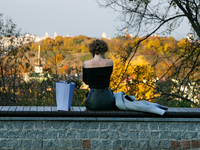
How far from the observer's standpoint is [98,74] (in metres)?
4.78

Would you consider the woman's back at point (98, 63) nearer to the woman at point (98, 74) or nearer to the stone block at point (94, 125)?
the woman at point (98, 74)

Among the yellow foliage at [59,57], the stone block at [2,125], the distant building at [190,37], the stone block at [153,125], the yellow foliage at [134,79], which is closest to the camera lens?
the stone block at [2,125]

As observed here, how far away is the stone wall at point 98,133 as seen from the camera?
4754mm

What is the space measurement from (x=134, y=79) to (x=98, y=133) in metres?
4.11

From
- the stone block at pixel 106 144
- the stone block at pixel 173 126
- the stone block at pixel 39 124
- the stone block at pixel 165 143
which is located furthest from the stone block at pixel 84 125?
the stone block at pixel 173 126

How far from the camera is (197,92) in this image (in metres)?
9.26

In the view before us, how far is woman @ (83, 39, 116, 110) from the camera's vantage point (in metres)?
4.76

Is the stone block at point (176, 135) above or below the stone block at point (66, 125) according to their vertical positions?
below

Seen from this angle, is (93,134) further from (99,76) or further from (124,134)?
(99,76)

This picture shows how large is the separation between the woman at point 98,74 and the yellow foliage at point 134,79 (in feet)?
11.9

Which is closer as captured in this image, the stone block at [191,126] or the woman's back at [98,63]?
the woman's back at [98,63]

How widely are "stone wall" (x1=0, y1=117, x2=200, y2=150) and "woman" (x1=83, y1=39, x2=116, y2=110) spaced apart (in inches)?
12.1

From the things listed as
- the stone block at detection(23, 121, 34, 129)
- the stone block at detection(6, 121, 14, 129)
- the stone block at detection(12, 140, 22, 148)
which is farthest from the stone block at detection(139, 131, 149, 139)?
the stone block at detection(6, 121, 14, 129)

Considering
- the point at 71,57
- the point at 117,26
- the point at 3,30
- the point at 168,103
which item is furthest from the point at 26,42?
the point at 168,103
